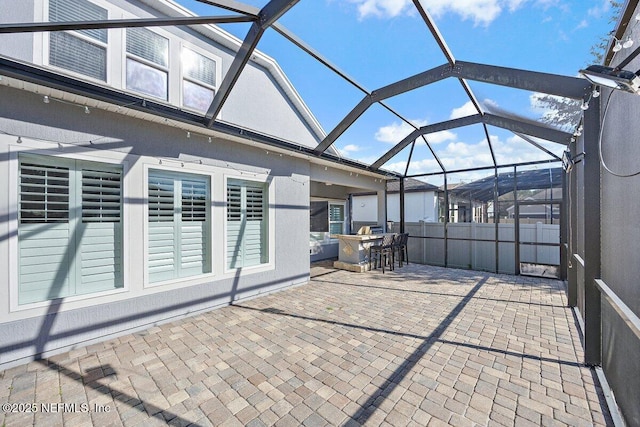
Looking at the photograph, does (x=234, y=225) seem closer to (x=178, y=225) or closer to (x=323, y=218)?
(x=178, y=225)

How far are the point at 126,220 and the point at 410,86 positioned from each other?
5.04 metres

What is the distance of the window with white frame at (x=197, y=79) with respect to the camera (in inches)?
209

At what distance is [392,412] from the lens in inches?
93.2

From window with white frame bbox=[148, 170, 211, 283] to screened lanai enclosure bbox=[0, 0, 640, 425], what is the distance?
2.97 ft

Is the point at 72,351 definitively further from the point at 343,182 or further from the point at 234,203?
the point at 343,182

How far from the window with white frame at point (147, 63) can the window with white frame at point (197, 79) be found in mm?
343

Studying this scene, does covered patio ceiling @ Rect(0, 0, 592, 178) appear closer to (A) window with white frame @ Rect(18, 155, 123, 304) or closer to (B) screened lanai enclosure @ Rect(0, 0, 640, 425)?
(B) screened lanai enclosure @ Rect(0, 0, 640, 425)

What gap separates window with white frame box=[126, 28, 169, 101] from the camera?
14.9 ft

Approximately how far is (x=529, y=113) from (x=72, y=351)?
8.20 meters

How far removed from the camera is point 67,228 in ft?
11.5

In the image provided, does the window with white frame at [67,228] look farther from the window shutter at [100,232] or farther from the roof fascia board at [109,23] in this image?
the roof fascia board at [109,23]

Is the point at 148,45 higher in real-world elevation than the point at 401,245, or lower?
higher

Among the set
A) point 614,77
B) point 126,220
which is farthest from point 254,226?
point 614,77

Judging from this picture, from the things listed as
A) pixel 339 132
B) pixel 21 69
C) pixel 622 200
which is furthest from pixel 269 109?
pixel 622 200
